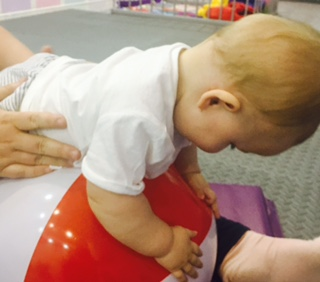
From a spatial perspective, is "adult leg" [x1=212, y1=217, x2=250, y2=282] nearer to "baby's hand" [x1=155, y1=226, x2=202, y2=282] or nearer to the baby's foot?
the baby's foot

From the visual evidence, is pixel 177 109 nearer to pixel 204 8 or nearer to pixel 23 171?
pixel 23 171

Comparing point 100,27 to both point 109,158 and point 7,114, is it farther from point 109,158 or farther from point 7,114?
point 109,158

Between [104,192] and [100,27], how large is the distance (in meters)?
1.94

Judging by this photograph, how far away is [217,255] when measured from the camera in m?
0.76

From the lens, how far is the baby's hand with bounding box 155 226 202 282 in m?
0.60

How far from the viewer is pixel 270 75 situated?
1.65 ft

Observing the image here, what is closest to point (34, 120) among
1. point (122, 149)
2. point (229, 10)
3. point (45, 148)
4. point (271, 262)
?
point (45, 148)

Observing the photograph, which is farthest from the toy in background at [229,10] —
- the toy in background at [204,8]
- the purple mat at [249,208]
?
the purple mat at [249,208]

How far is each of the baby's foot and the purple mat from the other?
0.16m

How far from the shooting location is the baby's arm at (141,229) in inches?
21.9

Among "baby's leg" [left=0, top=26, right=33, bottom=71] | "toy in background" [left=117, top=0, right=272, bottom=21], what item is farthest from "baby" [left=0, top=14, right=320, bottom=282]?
"toy in background" [left=117, top=0, right=272, bottom=21]

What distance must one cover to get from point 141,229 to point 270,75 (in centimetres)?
22

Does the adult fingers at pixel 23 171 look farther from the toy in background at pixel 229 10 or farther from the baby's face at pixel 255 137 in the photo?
the toy in background at pixel 229 10

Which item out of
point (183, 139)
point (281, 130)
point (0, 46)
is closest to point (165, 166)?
point (183, 139)
